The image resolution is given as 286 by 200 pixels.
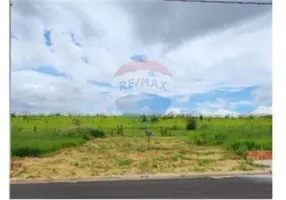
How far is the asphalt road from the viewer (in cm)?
764

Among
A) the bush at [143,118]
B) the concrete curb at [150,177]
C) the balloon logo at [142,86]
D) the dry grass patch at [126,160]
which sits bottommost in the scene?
the concrete curb at [150,177]

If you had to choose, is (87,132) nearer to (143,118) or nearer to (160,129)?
(143,118)

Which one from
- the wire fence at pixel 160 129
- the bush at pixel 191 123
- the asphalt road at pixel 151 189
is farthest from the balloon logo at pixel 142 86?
the asphalt road at pixel 151 189

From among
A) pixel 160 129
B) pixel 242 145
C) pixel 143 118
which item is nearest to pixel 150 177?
pixel 160 129

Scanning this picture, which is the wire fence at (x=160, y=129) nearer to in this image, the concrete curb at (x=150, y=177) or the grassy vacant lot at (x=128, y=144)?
the grassy vacant lot at (x=128, y=144)

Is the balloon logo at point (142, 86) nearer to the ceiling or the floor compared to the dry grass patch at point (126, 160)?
nearer to the ceiling

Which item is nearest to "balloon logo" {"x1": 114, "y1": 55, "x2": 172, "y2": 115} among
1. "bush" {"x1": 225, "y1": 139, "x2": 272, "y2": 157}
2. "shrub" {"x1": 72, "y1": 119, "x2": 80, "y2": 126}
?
"shrub" {"x1": 72, "y1": 119, "x2": 80, "y2": 126}

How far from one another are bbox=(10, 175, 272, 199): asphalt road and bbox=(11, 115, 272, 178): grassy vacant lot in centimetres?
19

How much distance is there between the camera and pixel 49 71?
7.69 meters

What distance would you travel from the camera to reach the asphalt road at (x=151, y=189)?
764cm

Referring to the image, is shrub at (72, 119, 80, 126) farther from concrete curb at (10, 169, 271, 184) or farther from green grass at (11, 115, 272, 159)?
concrete curb at (10, 169, 271, 184)
